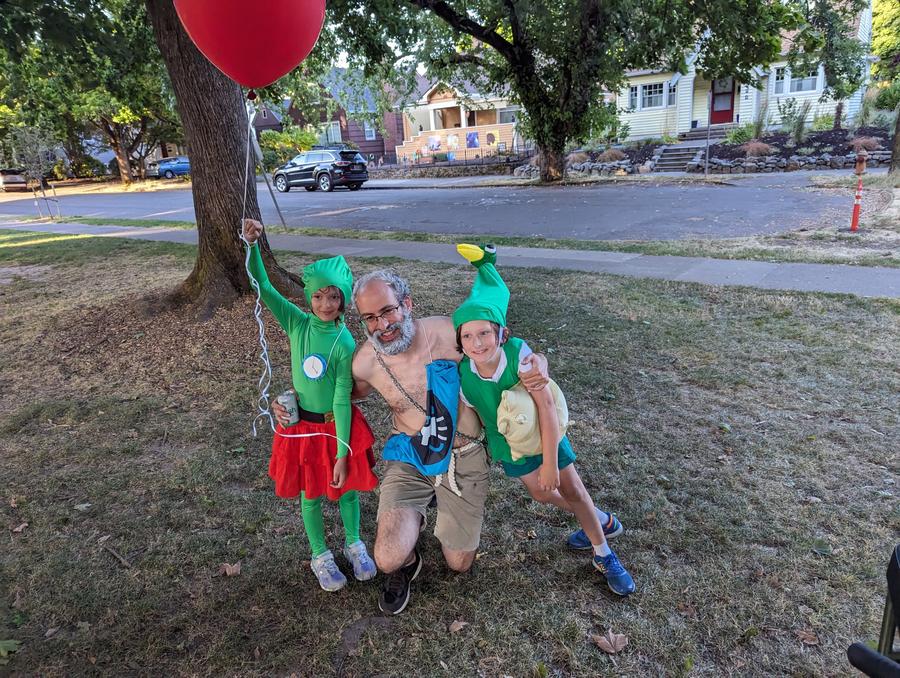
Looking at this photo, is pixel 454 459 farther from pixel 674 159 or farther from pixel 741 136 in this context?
pixel 741 136

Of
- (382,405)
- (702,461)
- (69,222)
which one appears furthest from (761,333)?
(69,222)

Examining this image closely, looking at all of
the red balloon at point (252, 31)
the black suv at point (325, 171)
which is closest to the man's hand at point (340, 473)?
the red balloon at point (252, 31)

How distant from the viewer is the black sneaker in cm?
245

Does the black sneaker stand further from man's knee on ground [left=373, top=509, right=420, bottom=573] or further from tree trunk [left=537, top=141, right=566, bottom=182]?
tree trunk [left=537, top=141, right=566, bottom=182]

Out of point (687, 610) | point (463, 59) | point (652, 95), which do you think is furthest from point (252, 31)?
point (652, 95)

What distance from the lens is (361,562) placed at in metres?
2.70

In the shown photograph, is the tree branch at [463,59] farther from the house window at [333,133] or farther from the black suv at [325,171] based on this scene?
the house window at [333,133]

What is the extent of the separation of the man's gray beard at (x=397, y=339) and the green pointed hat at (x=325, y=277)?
26 cm

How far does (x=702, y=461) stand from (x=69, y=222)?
1815 centimetres

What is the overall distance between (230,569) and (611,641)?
172 centimetres

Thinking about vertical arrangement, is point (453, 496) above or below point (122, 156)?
below

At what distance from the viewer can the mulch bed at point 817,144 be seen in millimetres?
20078

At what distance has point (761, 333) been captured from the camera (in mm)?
5125

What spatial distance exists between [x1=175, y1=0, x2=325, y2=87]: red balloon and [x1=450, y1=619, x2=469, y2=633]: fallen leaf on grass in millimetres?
2551
